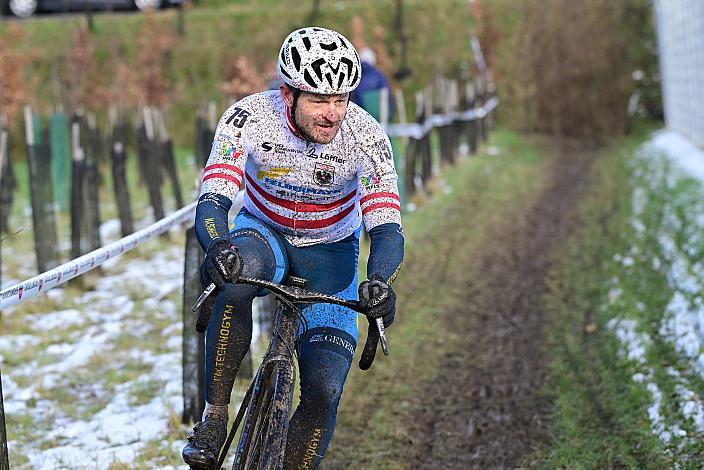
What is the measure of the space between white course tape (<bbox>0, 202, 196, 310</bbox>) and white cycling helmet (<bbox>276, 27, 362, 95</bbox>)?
1.36 metres

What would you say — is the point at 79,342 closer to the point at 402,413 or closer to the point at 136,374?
the point at 136,374

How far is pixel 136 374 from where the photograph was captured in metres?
7.21

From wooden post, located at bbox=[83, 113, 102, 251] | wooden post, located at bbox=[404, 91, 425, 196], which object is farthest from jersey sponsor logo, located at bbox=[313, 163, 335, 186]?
wooden post, located at bbox=[404, 91, 425, 196]

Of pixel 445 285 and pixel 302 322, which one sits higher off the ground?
pixel 302 322

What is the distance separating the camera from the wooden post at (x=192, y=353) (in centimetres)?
579

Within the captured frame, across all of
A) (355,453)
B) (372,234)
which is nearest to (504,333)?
(355,453)

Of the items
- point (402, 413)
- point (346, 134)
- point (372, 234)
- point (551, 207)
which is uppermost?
point (346, 134)

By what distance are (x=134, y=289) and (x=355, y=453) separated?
5.33 m

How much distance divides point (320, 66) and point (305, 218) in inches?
29.7

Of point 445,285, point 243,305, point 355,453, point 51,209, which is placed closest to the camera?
point 243,305

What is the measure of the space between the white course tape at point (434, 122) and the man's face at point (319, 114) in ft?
26.5

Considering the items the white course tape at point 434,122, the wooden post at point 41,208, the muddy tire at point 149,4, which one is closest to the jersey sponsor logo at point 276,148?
the wooden post at point 41,208

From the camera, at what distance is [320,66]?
13.1ft

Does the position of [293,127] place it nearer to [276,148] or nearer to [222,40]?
[276,148]
